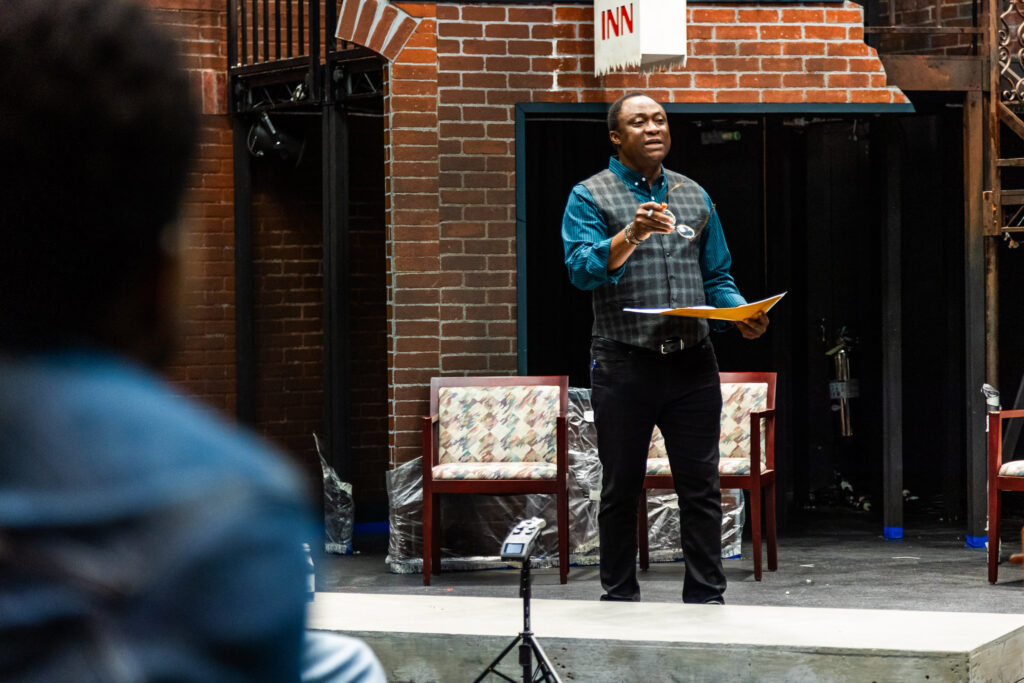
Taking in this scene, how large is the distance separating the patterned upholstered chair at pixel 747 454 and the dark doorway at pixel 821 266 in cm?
102

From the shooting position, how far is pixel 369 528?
7160 millimetres

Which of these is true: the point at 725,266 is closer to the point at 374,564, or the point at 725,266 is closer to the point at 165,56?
the point at 374,564

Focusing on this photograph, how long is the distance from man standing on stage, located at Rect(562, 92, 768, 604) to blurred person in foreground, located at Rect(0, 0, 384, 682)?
135 inches

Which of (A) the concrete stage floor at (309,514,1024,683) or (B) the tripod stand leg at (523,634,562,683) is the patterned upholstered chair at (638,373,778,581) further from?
(B) the tripod stand leg at (523,634,562,683)

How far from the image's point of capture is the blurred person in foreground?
542mm

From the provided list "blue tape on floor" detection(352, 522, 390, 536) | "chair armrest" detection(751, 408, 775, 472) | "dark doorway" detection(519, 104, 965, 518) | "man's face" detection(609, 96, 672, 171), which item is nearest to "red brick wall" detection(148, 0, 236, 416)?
"blue tape on floor" detection(352, 522, 390, 536)

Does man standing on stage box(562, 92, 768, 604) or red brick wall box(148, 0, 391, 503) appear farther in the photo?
red brick wall box(148, 0, 391, 503)

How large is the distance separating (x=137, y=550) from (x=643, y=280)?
367 cm

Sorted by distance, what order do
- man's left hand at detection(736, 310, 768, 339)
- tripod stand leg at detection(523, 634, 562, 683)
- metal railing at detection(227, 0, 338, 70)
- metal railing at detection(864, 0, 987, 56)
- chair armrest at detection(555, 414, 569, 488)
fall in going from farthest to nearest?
metal railing at detection(864, 0, 987, 56)
metal railing at detection(227, 0, 338, 70)
chair armrest at detection(555, 414, 569, 488)
man's left hand at detection(736, 310, 768, 339)
tripod stand leg at detection(523, 634, 562, 683)

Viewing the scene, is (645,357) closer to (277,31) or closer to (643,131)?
(643,131)

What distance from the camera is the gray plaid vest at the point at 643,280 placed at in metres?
4.11

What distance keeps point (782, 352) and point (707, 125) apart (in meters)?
1.25

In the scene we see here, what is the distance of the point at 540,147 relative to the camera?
686 cm

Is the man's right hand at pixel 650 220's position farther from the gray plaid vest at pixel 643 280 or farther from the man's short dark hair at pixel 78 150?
the man's short dark hair at pixel 78 150
